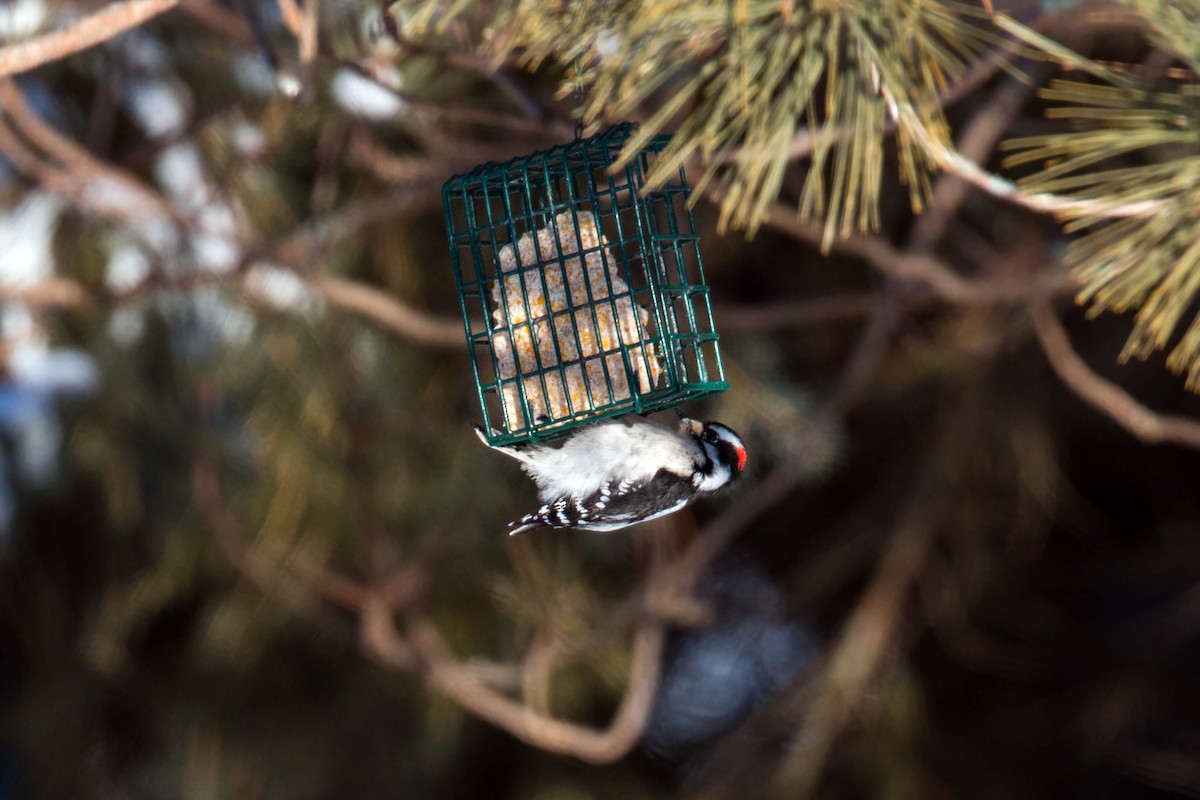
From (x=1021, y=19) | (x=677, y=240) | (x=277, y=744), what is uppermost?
(x=1021, y=19)

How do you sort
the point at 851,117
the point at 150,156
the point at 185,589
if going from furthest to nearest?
the point at 185,589, the point at 150,156, the point at 851,117

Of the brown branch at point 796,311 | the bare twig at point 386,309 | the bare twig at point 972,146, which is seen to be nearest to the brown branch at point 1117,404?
the bare twig at point 972,146

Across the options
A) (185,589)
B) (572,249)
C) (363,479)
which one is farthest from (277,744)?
(572,249)

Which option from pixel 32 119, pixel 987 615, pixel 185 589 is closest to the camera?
pixel 32 119

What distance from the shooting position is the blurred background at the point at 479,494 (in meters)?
3.85

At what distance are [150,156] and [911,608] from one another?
322cm

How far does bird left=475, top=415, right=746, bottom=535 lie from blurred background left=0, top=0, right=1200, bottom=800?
2.03 feet

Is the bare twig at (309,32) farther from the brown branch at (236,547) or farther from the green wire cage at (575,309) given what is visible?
the brown branch at (236,547)

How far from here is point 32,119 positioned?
10.4ft

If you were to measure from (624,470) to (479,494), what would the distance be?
5.87ft

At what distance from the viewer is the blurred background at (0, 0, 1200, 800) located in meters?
3.85

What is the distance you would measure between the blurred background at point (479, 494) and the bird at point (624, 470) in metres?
0.62

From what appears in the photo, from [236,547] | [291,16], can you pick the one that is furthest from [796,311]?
[291,16]

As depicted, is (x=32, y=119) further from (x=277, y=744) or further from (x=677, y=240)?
(x=277, y=744)
